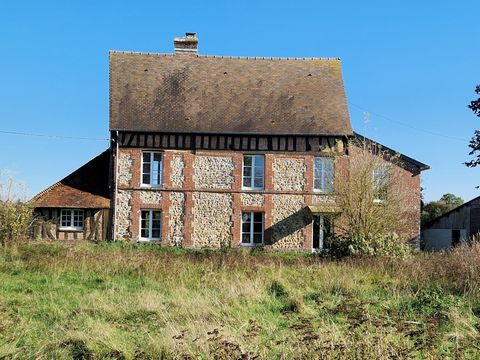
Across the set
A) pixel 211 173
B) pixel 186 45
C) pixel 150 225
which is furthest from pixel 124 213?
pixel 186 45

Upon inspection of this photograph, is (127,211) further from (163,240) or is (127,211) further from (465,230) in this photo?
(465,230)

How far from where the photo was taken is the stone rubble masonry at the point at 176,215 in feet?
88.0

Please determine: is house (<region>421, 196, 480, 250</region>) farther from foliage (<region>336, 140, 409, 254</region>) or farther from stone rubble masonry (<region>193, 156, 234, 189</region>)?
stone rubble masonry (<region>193, 156, 234, 189</region>)

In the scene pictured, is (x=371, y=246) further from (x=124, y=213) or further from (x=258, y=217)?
(x=124, y=213)

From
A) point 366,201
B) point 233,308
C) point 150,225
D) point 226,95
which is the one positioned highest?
point 226,95

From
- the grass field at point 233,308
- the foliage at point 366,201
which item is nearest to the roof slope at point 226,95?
the foliage at point 366,201

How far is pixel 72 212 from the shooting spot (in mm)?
26906

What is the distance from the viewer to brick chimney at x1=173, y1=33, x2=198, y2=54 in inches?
1250

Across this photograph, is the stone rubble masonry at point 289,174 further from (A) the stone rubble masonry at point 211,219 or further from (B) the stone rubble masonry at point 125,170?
(B) the stone rubble masonry at point 125,170

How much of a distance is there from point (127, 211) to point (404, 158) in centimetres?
1356

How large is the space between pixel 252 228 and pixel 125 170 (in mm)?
6527

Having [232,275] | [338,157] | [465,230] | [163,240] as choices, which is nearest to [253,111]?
[338,157]

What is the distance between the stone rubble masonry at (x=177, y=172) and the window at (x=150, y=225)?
5.28ft

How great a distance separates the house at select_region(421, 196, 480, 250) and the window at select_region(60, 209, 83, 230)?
18.0 m
